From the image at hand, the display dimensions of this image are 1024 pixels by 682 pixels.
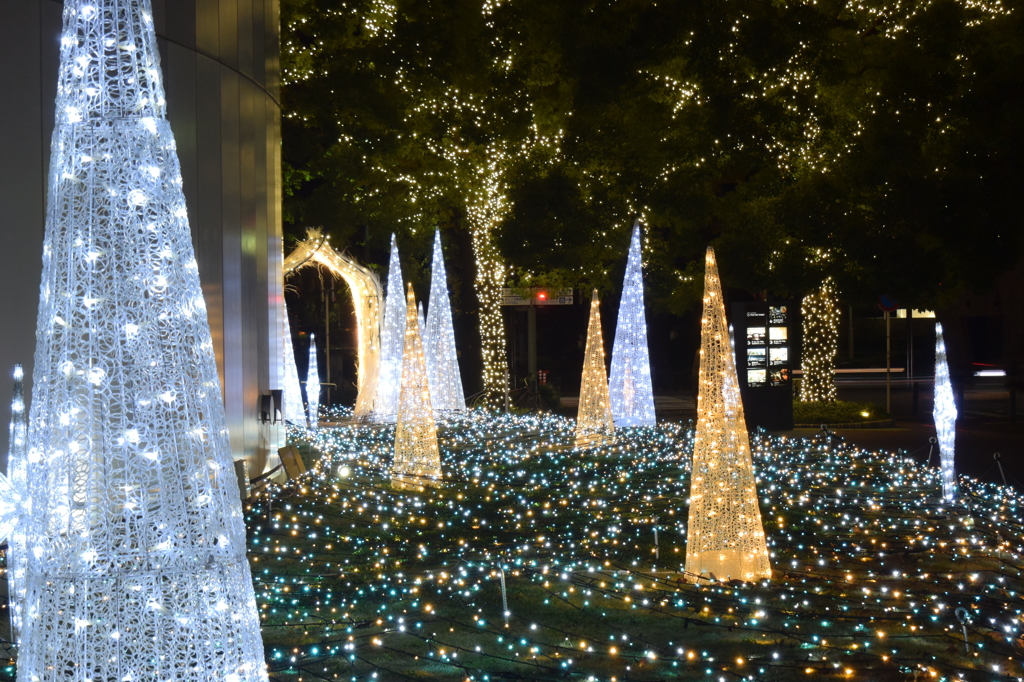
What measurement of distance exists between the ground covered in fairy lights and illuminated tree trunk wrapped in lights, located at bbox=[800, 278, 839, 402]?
9459 millimetres

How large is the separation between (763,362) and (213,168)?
1036 cm

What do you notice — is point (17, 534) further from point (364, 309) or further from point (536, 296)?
point (536, 296)

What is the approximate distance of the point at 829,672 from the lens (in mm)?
5453

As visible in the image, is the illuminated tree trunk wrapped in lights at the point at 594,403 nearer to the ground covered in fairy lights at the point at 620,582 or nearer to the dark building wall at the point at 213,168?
the ground covered in fairy lights at the point at 620,582

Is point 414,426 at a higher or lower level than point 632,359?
lower

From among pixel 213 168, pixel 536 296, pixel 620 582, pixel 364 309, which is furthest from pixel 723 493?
pixel 536 296

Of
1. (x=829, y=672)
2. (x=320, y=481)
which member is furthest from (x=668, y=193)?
(x=829, y=672)

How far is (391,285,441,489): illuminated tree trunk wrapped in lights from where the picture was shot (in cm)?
1150

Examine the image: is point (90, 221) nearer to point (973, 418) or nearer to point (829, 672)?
point (829, 672)

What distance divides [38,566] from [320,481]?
7.85 m

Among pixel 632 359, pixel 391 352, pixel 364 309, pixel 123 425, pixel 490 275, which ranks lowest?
pixel 123 425

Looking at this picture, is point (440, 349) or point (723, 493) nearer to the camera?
point (723, 493)

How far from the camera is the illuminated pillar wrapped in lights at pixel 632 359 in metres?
16.6

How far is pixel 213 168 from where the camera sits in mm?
9805
